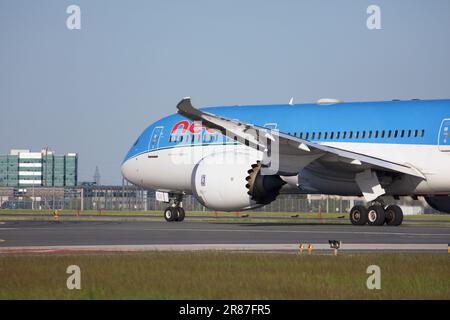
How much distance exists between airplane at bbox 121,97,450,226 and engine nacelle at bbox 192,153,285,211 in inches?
1.4

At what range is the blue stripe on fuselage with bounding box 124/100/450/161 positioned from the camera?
32719 millimetres

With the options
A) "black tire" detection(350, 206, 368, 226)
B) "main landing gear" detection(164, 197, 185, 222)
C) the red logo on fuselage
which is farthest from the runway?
"main landing gear" detection(164, 197, 185, 222)

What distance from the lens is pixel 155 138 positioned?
137 feet

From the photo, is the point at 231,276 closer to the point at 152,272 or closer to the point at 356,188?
the point at 152,272

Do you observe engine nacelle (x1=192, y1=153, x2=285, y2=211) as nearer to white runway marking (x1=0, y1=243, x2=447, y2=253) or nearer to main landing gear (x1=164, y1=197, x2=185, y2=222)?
main landing gear (x1=164, y1=197, x2=185, y2=222)

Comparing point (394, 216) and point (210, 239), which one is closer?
point (210, 239)

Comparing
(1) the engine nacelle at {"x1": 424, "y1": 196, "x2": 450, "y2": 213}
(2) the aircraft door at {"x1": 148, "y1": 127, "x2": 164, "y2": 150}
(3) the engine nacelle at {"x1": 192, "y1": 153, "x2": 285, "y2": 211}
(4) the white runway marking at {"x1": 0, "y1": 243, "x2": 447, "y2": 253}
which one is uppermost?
(2) the aircraft door at {"x1": 148, "y1": 127, "x2": 164, "y2": 150}

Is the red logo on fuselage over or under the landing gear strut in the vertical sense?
over

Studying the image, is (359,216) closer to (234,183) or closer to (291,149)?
(291,149)

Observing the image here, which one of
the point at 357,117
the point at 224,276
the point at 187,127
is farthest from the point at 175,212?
the point at 224,276

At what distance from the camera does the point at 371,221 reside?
34.1 metres

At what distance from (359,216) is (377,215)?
125 centimetres
